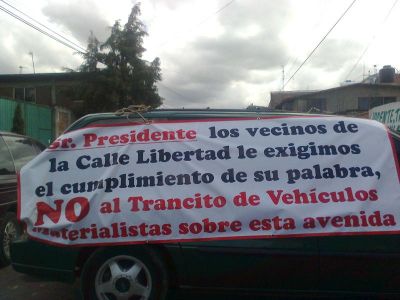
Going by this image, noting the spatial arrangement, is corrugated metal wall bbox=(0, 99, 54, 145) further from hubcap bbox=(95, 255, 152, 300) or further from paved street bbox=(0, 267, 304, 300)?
hubcap bbox=(95, 255, 152, 300)

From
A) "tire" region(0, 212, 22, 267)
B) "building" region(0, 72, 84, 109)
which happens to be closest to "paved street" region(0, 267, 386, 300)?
"tire" region(0, 212, 22, 267)

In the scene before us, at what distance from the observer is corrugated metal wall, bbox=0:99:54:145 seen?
2003 cm

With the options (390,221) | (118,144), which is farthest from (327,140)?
(118,144)

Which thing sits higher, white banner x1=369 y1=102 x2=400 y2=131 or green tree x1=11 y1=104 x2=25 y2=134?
green tree x1=11 y1=104 x2=25 y2=134

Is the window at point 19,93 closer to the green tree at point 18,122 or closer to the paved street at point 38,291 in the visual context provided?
the green tree at point 18,122

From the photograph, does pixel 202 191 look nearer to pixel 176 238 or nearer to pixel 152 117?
pixel 176 238

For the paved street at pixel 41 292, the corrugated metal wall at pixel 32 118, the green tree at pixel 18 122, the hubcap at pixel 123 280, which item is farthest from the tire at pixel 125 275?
the green tree at pixel 18 122

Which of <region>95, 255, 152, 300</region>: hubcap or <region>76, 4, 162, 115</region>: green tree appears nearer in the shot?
<region>95, 255, 152, 300</region>: hubcap

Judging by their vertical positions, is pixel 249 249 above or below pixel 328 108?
below

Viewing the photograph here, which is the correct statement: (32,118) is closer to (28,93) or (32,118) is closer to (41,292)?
Result: (28,93)

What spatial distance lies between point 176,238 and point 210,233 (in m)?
0.29

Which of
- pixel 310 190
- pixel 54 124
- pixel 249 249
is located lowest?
pixel 249 249

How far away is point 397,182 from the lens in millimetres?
3893

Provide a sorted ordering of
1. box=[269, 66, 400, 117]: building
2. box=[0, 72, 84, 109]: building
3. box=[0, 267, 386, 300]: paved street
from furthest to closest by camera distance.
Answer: box=[269, 66, 400, 117]: building < box=[0, 72, 84, 109]: building < box=[0, 267, 386, 300]: paved street
